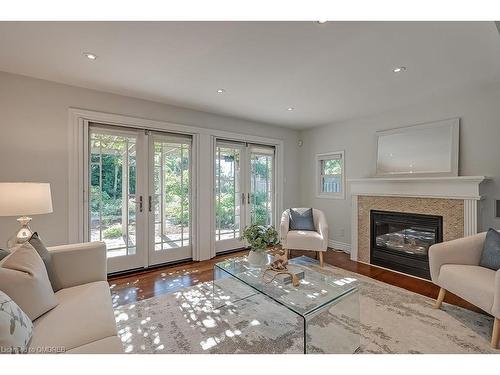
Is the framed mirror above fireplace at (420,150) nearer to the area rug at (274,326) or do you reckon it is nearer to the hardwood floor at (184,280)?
the hardwood floor at (184,280)

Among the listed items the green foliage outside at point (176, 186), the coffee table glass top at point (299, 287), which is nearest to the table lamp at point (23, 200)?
the green foliage outside at point (176, 186)

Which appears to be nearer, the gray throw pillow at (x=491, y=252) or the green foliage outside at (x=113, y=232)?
the gray throw pillow at (x=491, y=252)

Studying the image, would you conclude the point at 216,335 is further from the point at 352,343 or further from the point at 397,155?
the point at 397,155

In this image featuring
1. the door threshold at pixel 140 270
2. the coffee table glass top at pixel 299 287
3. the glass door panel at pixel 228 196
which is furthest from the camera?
the glass door panel at pixel 228 196

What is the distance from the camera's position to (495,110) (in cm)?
277

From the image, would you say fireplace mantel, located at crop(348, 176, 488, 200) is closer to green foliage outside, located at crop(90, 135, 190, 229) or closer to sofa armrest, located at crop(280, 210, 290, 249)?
sofa armrest, located at crop(280, 210, 290, 249)

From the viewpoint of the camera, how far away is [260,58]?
2172 millimetres

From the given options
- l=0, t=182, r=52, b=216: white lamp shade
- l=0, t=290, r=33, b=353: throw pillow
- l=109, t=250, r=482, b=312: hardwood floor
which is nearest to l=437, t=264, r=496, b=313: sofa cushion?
l=109, t=250, r=482, b=312: hardwood floor

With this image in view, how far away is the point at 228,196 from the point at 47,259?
2.74m

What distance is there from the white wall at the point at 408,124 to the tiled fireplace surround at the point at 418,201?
0.81ft

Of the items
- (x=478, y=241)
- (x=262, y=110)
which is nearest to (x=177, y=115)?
(x=262, y=110)

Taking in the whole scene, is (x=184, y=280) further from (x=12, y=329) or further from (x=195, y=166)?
(x=12, y=329)

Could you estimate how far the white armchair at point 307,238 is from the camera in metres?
3.43

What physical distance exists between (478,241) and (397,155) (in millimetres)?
1636
